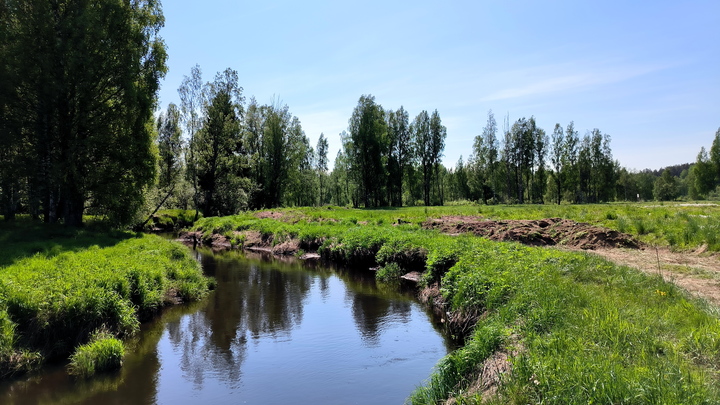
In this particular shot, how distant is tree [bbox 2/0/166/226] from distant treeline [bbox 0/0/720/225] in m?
0.06

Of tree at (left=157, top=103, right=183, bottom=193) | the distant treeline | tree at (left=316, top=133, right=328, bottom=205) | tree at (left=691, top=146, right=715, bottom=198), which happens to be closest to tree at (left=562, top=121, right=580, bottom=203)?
the distant treeline

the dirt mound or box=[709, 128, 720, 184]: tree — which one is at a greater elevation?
box=[709, 128, 720, 184]: tree

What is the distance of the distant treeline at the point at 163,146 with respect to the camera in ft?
66.6

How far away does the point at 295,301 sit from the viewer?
1479cm

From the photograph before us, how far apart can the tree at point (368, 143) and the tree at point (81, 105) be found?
44.9m

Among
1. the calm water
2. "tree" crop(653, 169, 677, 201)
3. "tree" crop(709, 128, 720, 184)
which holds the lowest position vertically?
the calm water

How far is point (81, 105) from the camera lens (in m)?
21.4

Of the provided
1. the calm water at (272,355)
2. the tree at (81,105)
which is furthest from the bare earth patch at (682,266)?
the tree at (81,105)

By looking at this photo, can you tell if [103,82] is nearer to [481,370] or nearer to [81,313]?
[81,313]

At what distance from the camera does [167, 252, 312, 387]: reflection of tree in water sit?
9.20m

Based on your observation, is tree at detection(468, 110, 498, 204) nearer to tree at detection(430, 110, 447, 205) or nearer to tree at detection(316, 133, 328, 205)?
tree at detection(430, 110, 447, 205)

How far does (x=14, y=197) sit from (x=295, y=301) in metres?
21.0

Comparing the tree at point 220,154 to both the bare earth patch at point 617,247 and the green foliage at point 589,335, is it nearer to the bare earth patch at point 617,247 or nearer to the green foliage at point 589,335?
the bare earth patch at point 617,247

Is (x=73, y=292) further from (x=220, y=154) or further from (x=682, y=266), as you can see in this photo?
(x=220, y=154)
